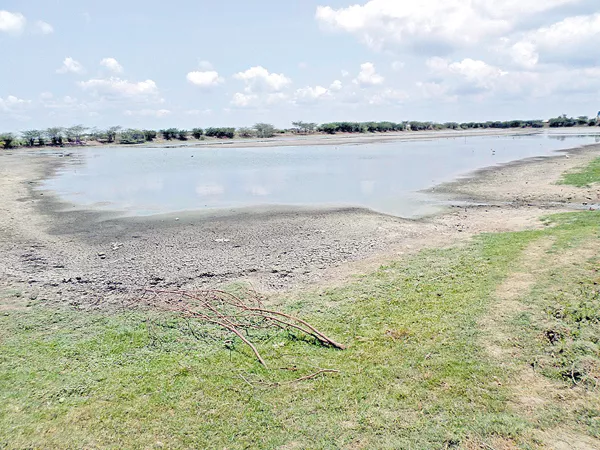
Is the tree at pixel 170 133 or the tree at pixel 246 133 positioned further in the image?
the tree at pixel 246 133

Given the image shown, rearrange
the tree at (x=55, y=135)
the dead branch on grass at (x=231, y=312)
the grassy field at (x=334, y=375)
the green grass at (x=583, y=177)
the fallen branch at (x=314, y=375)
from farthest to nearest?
the tree at (x=55, y=135), the green grass at (x=583, y=177), the dead branch on grass at (x=231, y=312), the fallen branch at (x=314, y=375), the grassy field at (x=334, y=375)

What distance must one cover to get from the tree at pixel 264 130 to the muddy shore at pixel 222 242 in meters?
92.2

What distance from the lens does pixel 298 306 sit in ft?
25.0

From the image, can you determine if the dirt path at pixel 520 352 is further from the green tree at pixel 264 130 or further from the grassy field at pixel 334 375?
the green tree at pixel 264 130

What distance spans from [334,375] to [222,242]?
25.8 feet

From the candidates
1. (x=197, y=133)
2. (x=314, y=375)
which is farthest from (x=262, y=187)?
(x=197, y=133)

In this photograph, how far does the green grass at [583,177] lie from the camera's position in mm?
19897

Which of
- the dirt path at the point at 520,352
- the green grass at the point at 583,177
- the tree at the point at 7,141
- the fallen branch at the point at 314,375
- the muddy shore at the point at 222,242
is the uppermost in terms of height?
the tree at the point at 7,141

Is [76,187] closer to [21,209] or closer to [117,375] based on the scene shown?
[21,209]

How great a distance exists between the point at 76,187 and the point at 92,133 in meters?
89.9

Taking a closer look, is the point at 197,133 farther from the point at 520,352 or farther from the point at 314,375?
the point at 520,352

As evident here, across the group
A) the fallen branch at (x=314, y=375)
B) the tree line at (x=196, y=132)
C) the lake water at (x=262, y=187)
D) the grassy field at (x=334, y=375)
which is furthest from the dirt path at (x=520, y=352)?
the tree line at (x=196, y=132)

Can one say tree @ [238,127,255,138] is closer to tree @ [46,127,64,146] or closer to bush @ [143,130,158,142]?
bush @ [143,130,158,142]

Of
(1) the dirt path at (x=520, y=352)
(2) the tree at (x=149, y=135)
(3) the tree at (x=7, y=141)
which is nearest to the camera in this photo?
(1) the dirt path at (x=520, y=352)
